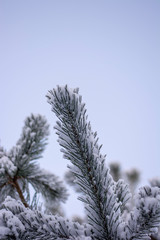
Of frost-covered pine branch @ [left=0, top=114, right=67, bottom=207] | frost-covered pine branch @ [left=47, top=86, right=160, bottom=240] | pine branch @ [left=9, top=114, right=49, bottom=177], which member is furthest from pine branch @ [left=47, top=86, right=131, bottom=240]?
pine branch @ [left=9, top=114, right=49, bottom=177]

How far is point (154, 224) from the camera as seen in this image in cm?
92

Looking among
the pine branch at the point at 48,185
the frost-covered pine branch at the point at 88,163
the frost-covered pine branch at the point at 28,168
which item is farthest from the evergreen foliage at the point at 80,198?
the pine branch at the point at 48,185

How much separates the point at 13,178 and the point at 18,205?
1.32 metres

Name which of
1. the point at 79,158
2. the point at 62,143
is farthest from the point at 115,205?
the point at 62,143

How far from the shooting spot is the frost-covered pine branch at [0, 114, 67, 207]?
2257mm

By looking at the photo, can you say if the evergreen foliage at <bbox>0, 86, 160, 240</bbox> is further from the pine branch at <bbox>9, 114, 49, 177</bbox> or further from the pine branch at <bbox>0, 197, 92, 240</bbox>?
the pine branch at <bbox>9, 114, 49, 177</bbox>

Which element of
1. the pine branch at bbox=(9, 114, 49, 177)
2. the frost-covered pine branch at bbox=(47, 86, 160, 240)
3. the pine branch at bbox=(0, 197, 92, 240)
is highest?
the pine branch at bbox=(9, 114, 49, 177)

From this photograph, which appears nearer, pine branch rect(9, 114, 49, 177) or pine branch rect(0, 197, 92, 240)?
pine branch rect(0, 197, 92, 240)

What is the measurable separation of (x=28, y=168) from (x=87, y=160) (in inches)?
59.8

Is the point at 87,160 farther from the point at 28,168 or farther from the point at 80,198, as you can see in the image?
the point at 28,168

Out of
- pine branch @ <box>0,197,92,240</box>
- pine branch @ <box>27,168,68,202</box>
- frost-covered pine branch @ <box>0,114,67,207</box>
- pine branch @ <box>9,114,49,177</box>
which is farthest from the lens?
pine branch @ <box>27,168,68,202</box>

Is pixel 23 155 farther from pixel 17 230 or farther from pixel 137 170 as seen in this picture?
pixel 137 170

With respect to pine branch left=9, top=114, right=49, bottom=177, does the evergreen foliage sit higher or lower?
lower

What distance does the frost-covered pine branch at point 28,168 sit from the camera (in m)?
2.26
